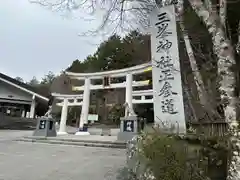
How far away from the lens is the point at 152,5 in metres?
5.93

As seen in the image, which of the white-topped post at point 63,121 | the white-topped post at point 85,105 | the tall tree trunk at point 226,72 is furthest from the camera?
the white-topped post at point 63,121

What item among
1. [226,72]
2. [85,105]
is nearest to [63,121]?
[85,105]

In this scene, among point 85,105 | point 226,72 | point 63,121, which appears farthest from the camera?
point 63,121

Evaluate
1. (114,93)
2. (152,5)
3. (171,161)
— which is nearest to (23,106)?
(114,93)

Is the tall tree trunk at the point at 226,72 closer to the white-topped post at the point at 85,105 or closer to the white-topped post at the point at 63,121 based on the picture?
the white-topped post at the point at 85,105

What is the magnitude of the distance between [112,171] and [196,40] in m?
3.62

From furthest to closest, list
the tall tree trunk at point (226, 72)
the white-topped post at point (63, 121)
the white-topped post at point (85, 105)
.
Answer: the white-topped post at point (63, 121) → the white-topped post at point (85, 105) → the tall tree trunk at point (226, 72)

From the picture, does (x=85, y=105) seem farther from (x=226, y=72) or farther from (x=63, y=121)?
(x=226, y=72)

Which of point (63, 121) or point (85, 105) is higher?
point (85, 105)

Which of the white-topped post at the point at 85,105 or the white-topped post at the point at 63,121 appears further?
the white-topped post at the point at 63,121

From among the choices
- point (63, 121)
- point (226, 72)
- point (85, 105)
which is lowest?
point (63, 121)

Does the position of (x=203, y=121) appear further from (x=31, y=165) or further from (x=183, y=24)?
(x=31, y=165)

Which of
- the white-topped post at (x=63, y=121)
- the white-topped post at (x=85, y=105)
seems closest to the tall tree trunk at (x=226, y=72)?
the white-topped post at (x=85, y=105)

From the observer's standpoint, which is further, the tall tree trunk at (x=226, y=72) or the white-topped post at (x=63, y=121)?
the white-topped post at (x=63, y=121)
